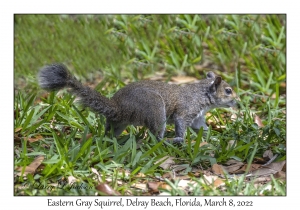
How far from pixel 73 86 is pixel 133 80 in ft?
13.4

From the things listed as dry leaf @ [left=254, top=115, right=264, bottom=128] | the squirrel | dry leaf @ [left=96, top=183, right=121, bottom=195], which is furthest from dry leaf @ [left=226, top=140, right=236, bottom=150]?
dry leaf @ [left=96, top=183, right=121, bottom=195]

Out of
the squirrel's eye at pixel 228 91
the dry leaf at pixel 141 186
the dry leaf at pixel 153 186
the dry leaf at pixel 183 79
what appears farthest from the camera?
the dry leaf at pixel 183 79

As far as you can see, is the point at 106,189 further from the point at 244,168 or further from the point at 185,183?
the point at 244,168

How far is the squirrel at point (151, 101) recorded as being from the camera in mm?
7309

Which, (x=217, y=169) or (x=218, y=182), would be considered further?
(x=217, y=169)

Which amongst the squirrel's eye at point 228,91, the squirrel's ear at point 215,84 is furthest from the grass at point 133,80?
the squirrel's ear at point 215,84

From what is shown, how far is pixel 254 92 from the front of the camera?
36.3 feet

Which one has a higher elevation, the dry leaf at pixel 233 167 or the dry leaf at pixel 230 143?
the dry leaf at pixel 230 143

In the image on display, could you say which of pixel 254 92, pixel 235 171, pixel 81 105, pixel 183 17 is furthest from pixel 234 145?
pixel 183 17

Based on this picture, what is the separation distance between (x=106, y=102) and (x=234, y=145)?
6.30 ft

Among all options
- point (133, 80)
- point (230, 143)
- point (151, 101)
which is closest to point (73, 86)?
point (151, 101)

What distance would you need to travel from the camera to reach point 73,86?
743 centimetres

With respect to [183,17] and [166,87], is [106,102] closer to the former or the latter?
[166,87]

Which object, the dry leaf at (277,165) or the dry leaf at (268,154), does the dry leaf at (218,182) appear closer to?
the dry leaf at (277,165)
